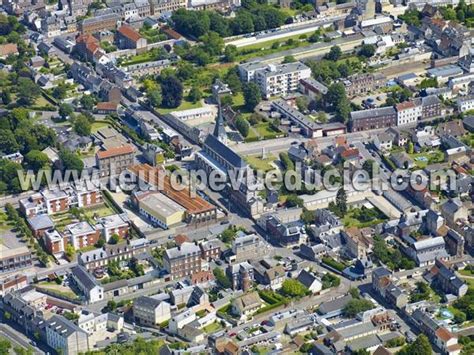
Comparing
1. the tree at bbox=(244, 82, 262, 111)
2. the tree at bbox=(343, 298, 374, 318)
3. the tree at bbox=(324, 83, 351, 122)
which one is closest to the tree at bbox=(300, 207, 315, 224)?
the tree at bbox=(343, 298, 374, 318)

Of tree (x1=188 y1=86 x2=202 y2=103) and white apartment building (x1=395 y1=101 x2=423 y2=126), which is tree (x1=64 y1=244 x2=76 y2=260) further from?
white apartment building (x1=395 y1=101 x2=423 y2=126)

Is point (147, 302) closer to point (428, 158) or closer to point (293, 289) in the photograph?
point (293, 289)

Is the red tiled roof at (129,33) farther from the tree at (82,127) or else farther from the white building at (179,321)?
the white building at (179,321)

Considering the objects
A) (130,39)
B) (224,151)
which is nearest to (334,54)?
(130,39)

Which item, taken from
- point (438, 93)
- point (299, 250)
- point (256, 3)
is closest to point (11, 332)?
point (299, 250)

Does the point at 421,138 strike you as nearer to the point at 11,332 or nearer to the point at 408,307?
the point at 408,307
